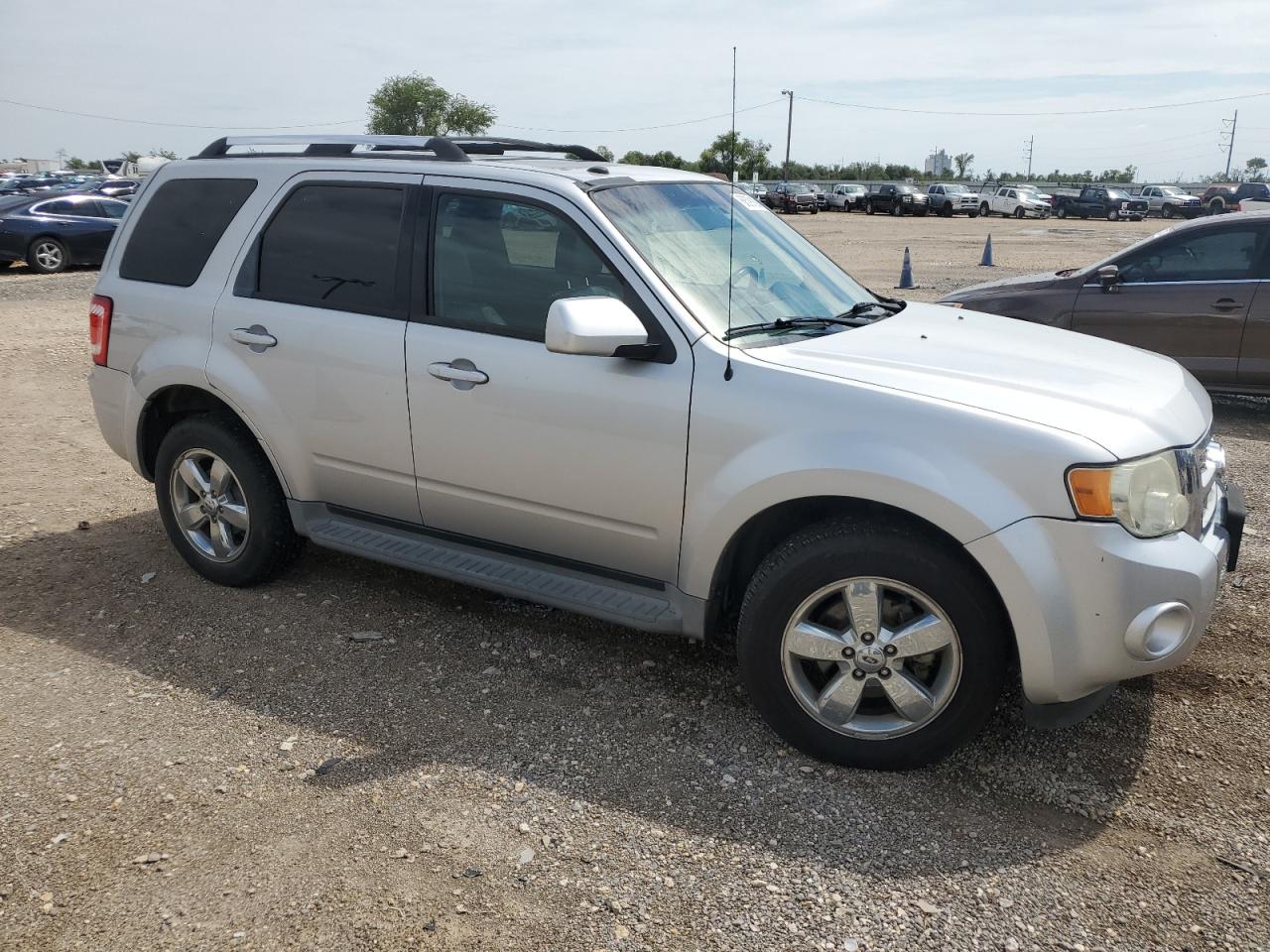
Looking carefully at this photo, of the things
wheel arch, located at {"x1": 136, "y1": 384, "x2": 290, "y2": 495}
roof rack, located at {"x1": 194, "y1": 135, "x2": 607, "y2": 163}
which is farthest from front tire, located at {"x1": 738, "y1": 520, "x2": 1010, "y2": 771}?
wheel arch, located at {"x1": 136, "y1": 384, "x2": 290, "y2": 495}

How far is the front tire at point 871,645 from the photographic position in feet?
10.1

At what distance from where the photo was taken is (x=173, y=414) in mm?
4875

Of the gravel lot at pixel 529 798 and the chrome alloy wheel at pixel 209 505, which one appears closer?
the gravel lot at pixel 529 798

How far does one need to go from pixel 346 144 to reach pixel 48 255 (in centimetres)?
1769

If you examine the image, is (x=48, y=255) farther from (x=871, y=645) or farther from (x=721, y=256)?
(x=871, y=645)

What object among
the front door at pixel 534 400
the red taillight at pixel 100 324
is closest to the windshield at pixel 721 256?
the front door at pixel 534 400

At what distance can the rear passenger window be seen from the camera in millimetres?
4094

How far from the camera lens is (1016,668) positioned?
3732mm

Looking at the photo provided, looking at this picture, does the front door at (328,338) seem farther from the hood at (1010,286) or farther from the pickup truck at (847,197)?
the pickup truck at (847,197)

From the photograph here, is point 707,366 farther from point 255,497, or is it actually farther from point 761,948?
point 255,497

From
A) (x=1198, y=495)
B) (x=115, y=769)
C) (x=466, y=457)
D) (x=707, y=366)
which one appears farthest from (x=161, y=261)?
(x=1198, y=495)

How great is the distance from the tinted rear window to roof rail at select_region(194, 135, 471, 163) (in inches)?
8.2

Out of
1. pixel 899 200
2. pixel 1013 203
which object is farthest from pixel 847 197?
pixel 1013 203

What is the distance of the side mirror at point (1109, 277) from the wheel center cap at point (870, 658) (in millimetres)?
6072
